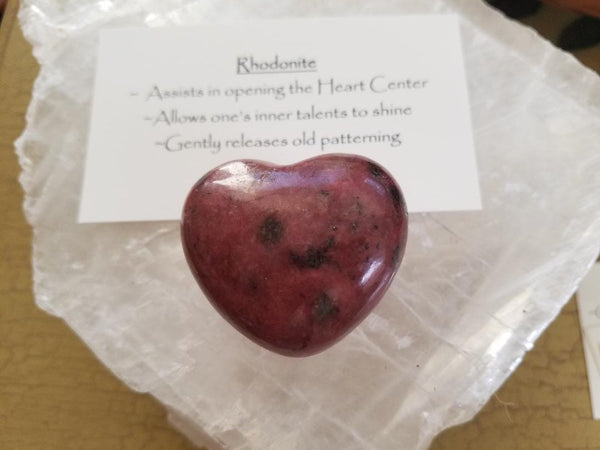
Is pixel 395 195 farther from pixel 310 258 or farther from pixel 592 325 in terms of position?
pixel 592 325

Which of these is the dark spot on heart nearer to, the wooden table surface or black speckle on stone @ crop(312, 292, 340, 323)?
black speckle on stone @ crop(312, 292, 340, 323)

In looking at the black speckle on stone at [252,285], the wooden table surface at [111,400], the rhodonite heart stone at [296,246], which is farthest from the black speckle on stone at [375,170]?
the wooden table surface at [111,400]

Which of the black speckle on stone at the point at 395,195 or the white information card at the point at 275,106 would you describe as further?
the white information card at the point at 275,106

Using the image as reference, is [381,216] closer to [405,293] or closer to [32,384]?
[405,293]

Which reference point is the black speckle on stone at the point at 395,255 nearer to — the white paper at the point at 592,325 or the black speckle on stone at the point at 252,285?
the black speckle on stone at the point at 252,285

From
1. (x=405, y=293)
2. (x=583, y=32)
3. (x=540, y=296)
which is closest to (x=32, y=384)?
(x=405, y=293)

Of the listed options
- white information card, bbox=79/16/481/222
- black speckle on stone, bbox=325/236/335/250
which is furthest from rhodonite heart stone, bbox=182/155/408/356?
white information card, bbox=79/16/481/222
